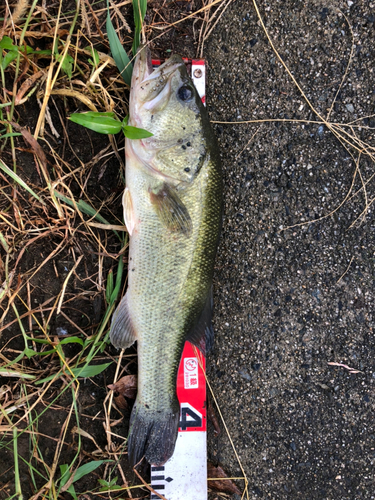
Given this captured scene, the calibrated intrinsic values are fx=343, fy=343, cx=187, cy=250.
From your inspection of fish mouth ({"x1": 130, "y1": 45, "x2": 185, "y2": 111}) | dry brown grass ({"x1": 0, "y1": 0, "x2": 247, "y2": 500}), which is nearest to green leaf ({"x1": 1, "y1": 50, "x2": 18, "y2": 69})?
dry brown grass ({"x1": 0, "y1": 0, "x2": 247, "y2": 500})

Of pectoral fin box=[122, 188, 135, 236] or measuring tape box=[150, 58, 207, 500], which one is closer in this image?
pectoral fin box=[122, 188, 135, 236]

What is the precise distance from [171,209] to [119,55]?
3.61ft

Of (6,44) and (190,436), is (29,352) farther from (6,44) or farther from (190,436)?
(6,44)

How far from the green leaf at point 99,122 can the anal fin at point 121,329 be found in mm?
1132

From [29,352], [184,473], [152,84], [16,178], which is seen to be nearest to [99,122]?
[152,84]

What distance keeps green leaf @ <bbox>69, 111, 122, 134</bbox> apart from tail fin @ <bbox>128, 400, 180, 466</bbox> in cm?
177

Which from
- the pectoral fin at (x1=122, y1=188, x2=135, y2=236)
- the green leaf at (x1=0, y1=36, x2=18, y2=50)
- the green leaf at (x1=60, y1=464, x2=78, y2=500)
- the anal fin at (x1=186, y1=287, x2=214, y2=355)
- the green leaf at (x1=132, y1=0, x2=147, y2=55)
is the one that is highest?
the green leaf at (x1=132, y1=0, x2=147, y2=55)

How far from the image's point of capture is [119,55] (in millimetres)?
2240

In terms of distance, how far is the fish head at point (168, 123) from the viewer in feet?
6.78

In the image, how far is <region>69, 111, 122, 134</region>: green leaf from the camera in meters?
2.07

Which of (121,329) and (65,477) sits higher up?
(121,329)

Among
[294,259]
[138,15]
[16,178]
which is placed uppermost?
[138,15]

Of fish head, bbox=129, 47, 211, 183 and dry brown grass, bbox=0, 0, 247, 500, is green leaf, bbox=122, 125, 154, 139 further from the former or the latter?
dry brown grass, bbox=0, 0, 247, 500

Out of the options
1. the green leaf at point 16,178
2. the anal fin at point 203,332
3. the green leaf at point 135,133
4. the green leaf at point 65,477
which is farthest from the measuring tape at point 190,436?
the green leaf at point 16,178
